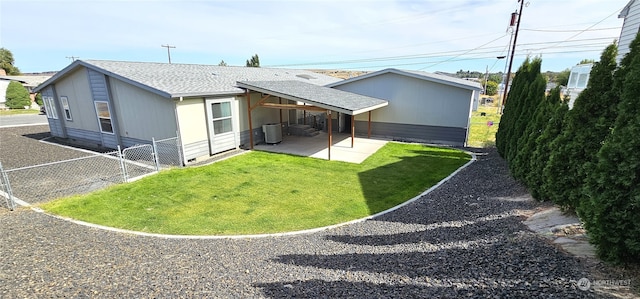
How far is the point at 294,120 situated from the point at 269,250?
12.7 m

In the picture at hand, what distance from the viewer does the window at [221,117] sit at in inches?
473

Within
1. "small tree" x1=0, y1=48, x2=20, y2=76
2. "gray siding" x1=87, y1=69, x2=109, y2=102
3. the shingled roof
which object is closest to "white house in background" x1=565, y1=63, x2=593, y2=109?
the shingled roof

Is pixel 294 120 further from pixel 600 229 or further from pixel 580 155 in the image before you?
pixel 600 229

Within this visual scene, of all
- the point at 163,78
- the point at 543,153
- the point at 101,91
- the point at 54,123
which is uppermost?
the point at 163,78

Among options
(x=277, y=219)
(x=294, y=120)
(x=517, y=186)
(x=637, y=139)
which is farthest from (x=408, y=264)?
(x=294, y=120)

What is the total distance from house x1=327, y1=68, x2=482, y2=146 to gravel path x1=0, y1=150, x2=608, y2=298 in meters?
8.54

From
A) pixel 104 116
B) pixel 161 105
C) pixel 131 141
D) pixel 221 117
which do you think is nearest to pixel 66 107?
pixel 104 116

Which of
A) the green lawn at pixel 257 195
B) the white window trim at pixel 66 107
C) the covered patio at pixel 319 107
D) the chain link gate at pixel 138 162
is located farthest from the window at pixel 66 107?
the covered patio at pixel 319 107

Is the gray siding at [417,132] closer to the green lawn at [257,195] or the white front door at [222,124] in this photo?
the green lawn at [257,195]

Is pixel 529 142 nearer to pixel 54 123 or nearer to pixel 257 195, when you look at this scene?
pixel 257 195

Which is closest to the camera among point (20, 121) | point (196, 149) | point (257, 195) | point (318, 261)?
point (318, 261)

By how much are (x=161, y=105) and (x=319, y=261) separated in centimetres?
933

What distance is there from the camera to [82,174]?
956 cm

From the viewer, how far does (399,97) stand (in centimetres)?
1527
